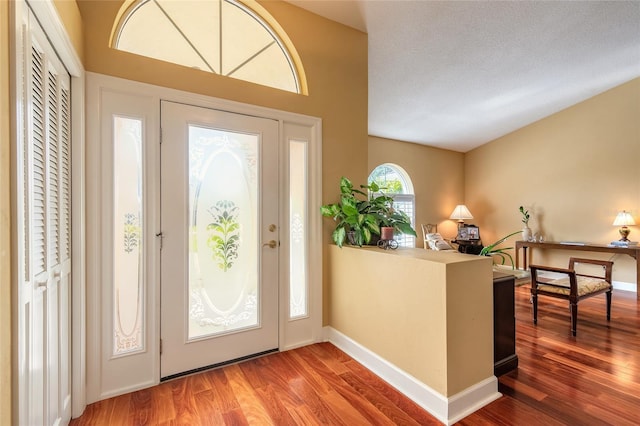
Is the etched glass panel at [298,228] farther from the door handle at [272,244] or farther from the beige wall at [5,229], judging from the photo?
the beige wall at [5,229]

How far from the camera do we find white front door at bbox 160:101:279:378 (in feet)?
6.59

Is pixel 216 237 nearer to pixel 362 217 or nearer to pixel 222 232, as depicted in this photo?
pixel 222 232

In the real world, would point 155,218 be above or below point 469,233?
above

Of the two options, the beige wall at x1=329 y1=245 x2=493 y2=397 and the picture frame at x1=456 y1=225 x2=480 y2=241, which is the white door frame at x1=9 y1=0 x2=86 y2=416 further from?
the picture frame at x1=456 y1=225 x2=480 y2=241

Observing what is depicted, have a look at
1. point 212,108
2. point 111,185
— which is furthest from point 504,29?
point 111,185

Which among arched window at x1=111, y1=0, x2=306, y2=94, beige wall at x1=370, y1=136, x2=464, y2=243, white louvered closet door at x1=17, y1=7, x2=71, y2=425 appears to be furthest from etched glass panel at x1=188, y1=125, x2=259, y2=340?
beige wall at x1=370, y1=136, x2=464, y2=243

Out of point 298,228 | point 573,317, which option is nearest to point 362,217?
point 298,228

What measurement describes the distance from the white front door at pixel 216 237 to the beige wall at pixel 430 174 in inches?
144

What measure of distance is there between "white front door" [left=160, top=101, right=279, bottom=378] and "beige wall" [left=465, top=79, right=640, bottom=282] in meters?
5.38

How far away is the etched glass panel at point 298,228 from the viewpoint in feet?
8.17

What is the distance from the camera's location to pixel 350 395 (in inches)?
71.5

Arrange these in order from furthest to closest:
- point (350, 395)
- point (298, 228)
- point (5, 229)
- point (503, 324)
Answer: point (298, 228) < point (503, 324) < point (350, 395) < point (5, 229)

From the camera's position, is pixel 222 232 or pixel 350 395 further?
pixel 222 232

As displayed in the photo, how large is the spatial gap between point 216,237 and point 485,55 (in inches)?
138
